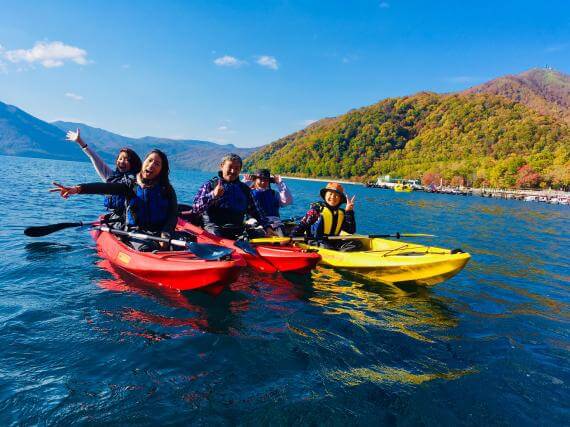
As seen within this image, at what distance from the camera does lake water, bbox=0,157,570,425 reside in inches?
143

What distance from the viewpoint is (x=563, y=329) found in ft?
21.3

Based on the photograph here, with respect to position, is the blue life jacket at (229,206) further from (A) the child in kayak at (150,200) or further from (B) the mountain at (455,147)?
(B) the mountain at (455,147)

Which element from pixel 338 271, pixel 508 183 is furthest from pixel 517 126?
pixel 338 271

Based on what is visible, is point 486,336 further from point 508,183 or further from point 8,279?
point 508,183

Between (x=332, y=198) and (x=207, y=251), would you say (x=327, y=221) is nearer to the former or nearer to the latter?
(x=332, y=198)

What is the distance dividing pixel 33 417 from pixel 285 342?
296cm

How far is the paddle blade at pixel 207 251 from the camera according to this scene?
592 centimetres

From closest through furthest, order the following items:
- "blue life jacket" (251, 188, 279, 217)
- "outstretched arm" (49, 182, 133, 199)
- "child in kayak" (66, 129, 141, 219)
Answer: "outstretched arm" (49, 182, 133, 199)
"child in kayak" (66, 129, 141, 219)
"blue life jacket" (251, 188, 279, 217)

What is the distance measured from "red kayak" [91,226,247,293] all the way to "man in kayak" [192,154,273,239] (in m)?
1.93

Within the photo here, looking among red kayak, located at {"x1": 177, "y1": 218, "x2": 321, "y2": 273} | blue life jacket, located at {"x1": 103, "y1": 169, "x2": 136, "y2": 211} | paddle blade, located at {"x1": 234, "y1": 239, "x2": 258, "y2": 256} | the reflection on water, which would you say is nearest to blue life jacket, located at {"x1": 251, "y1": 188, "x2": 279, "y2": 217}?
red kayak, located at {"x1": 177, "y1": 218, "x2": 321, "y2": 273}

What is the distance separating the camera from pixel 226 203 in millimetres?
8695

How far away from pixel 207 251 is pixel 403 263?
424 cm

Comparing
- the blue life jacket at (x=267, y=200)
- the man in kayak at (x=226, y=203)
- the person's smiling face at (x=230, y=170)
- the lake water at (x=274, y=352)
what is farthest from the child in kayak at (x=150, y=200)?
the blue life jacket at (x=267, y=200)

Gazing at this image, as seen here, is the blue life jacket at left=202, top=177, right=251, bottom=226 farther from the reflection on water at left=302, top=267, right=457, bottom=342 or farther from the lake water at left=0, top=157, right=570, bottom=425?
the reflection on water at left=302, top=267, right=457, bottom=342
